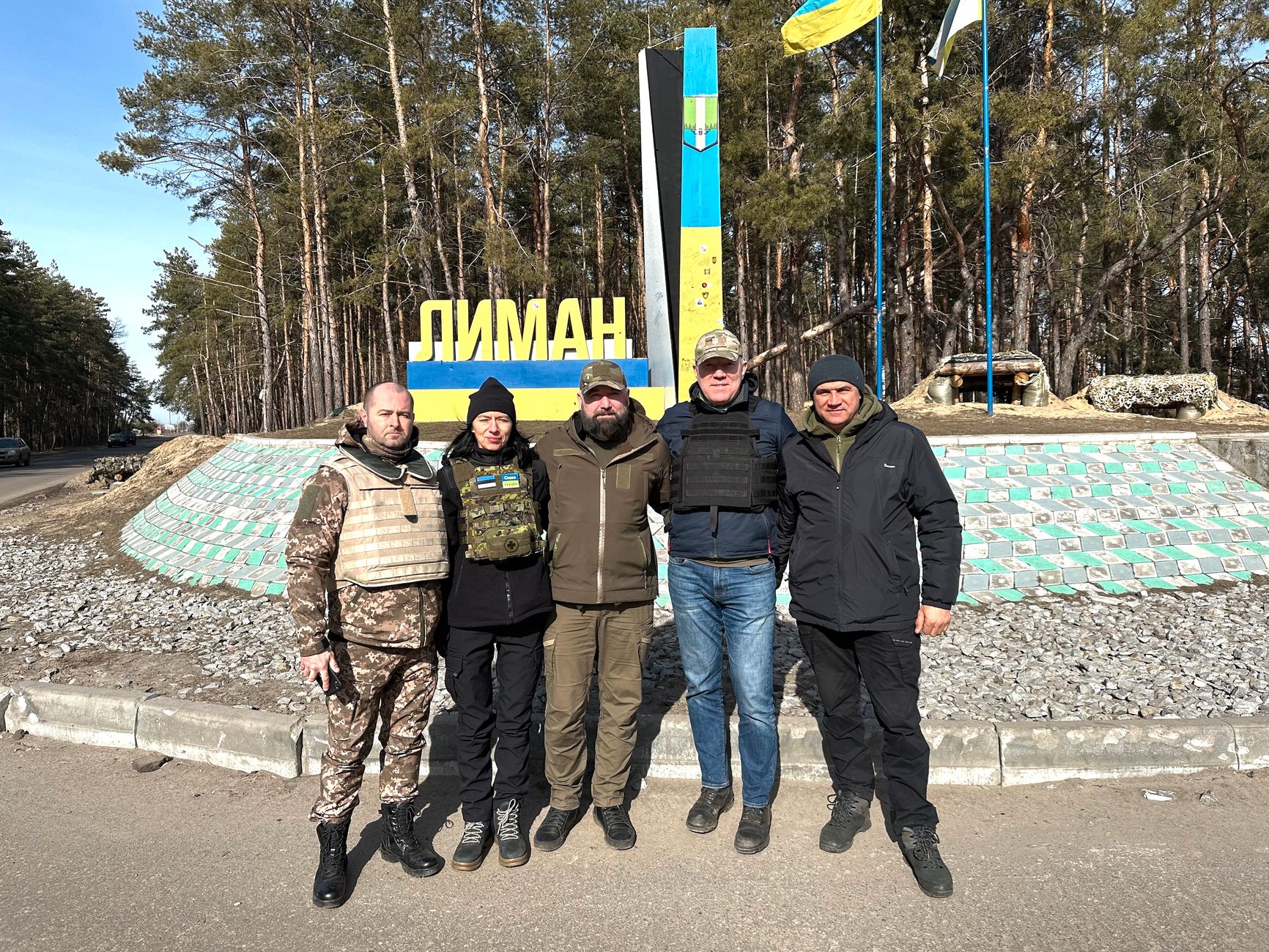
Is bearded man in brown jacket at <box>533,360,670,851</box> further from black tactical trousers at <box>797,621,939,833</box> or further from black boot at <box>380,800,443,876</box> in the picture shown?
black tactical trousers at <box>797,621,939,833</box>

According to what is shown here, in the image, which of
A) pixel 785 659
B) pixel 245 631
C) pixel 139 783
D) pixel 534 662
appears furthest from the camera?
pixel 245 631

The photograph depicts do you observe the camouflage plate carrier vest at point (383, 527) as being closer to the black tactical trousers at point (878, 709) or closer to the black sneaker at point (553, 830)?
the black sneaker at point (553, 830)

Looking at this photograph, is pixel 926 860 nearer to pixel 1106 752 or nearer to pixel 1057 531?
pixel 1106 752

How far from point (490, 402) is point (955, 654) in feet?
11.5

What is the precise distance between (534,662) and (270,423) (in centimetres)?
2613

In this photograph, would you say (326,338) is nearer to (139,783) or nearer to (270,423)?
(270,423)

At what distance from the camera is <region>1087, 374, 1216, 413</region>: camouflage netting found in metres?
12.6

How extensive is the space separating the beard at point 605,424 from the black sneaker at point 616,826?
56.7 inches

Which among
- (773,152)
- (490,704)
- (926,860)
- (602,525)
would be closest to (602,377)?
(602,525)

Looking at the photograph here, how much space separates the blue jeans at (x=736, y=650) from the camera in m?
2.94

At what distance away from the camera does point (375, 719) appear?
2.81m

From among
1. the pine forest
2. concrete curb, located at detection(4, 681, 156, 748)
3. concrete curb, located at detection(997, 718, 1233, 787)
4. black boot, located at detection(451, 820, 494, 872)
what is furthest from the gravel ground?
the pine forest

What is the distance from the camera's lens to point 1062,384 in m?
20.2

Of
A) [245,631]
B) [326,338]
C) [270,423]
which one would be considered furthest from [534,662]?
[270,423]
